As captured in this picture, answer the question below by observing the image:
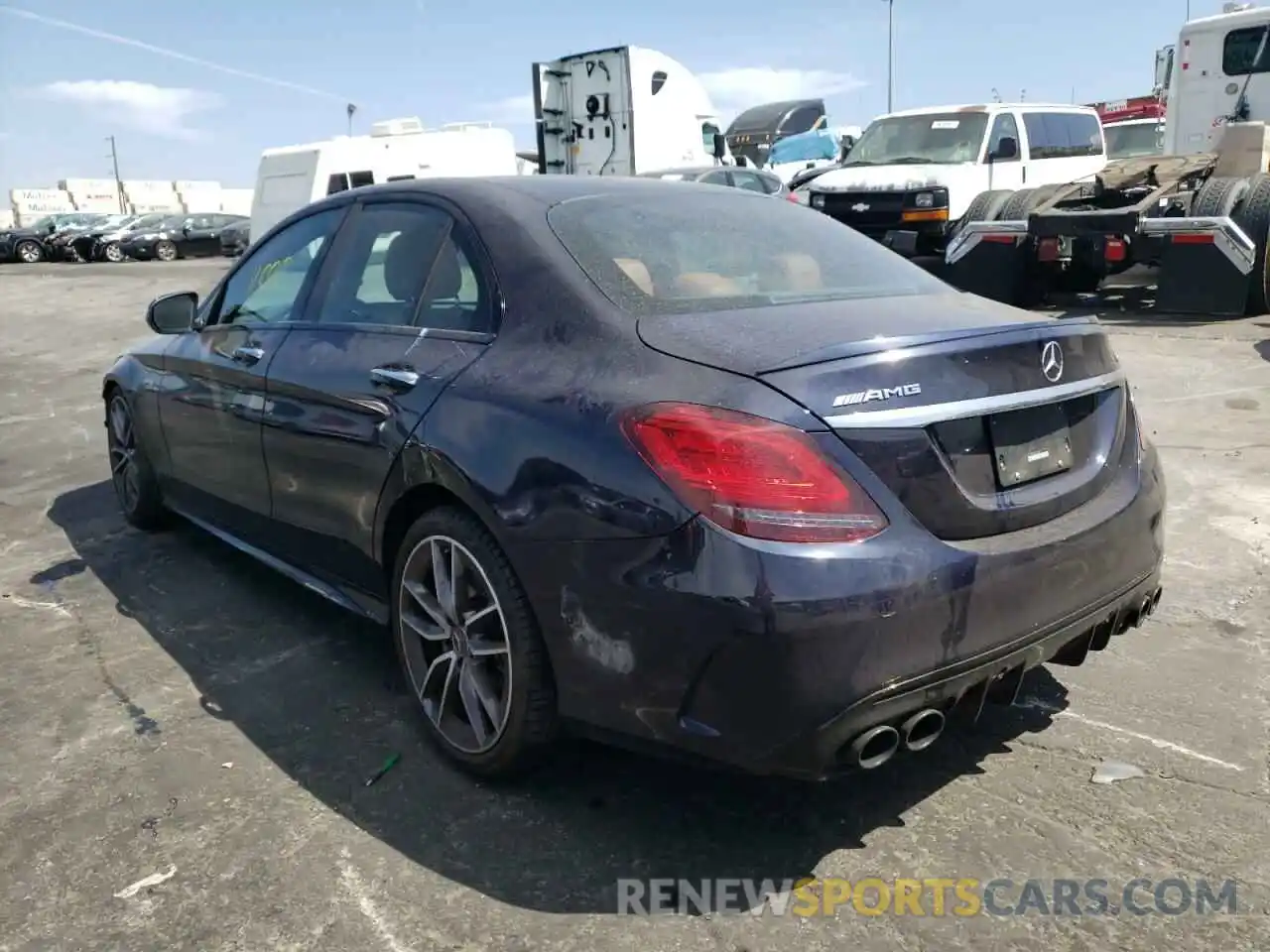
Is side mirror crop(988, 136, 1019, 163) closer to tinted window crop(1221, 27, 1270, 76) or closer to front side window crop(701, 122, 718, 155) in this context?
tinted window crop(1221, 27, 1270, 76)

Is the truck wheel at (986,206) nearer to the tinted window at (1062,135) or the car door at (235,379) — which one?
the tinted window at (1062,135)

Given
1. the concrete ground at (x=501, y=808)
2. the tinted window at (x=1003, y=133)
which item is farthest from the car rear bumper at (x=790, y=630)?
the tinted window at (x=1003, y=133)

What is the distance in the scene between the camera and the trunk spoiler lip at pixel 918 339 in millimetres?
2309

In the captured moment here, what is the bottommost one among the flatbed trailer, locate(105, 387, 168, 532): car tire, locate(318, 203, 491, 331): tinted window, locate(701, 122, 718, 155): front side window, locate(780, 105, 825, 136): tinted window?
locate(105, 387, 168, 532): car tire

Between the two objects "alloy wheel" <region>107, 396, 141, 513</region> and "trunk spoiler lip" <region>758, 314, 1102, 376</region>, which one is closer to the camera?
"trunk spoiler lip" <region>758, 314, 1102, 376</region>

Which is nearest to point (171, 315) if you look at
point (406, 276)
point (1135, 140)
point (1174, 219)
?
point (406, 276)

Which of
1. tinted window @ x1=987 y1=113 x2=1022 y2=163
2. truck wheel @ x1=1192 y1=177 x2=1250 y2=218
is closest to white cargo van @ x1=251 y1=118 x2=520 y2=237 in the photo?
tinted window @ x1=987 y1=113 x2=1022 y2=163

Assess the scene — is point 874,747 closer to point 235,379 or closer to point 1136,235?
point 235,379

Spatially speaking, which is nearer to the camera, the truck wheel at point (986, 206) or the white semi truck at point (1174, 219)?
the white semi truck at point (1174, 219)

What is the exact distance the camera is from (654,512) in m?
2.24

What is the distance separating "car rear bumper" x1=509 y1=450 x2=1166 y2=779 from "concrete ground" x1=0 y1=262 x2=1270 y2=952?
38 centimetres

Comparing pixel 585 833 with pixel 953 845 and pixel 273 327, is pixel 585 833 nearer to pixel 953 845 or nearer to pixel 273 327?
pixel 953 845

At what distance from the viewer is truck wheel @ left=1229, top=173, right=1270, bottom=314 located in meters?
9.74

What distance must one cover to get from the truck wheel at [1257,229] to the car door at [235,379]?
9.08 metres
